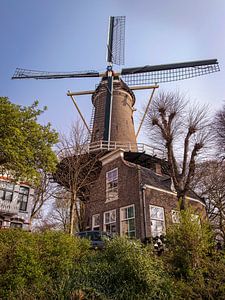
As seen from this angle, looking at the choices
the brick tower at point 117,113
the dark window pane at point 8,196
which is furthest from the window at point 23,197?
the brick tower at point 117,113

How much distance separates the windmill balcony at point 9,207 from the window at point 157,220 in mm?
13312

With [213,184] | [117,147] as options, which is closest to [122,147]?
[117,147]

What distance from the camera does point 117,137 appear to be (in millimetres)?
22562

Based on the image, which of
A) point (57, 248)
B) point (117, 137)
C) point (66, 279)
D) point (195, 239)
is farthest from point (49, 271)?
point (117, 137)

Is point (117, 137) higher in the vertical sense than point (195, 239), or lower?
higher

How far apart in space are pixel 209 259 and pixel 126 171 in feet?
35.0

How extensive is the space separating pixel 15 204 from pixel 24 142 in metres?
15.5

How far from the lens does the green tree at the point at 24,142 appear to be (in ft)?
30.2

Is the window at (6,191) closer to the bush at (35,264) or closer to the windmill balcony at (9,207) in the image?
the windmill balcony at (9,207)

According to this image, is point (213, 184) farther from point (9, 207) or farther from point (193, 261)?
point (9, 207)

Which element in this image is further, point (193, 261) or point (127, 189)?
point (127, 189)

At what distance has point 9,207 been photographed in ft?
75.0

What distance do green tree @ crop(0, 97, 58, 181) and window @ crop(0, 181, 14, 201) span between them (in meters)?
13.3

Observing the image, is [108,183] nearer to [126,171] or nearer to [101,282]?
[126,171]
